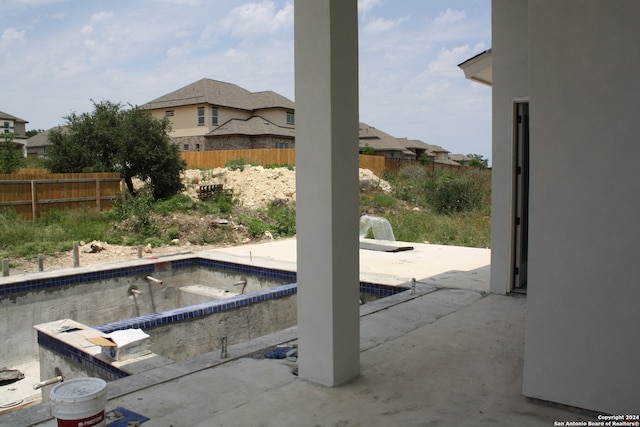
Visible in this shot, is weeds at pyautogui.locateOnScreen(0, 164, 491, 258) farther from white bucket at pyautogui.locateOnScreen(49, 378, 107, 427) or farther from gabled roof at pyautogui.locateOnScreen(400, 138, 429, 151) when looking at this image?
gabled roof at pyautogui.locateOnScreen(400, 138, 429, 151)

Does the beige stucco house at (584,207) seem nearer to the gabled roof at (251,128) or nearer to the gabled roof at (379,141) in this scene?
the gabled roof at (251,128)

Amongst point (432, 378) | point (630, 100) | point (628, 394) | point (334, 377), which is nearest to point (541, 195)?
point (630, 100)

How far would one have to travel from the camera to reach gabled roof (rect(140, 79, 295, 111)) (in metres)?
34.3

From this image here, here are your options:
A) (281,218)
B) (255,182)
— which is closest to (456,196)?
(281,218)

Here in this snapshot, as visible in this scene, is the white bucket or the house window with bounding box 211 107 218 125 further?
the house window with bounding box 211 107 218 125

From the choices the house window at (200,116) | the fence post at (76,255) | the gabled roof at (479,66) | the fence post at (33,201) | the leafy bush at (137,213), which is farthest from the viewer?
the house window at (200,116)

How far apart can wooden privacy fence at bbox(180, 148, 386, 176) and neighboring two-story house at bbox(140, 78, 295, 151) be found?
5.39 meters

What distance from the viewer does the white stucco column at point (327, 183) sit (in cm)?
320

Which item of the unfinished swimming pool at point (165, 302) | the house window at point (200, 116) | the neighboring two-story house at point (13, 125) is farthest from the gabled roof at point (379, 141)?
the unfinished swimming pool at point (165, 302)

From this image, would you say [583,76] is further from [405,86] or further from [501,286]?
[405,86]

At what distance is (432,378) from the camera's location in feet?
11.6

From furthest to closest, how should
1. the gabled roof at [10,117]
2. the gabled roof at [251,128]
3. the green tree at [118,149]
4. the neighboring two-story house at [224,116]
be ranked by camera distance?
the gabled roof at [10,117] < the neighboring two-story house at [224,116] < the gabled roof at [251,128] < the green tree at [118,149]

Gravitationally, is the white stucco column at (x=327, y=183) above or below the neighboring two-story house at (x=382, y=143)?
below

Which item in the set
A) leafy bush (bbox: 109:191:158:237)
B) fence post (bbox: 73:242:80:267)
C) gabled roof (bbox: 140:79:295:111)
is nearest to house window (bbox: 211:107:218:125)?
gabled roof (bbox: 140:79:295:111)
